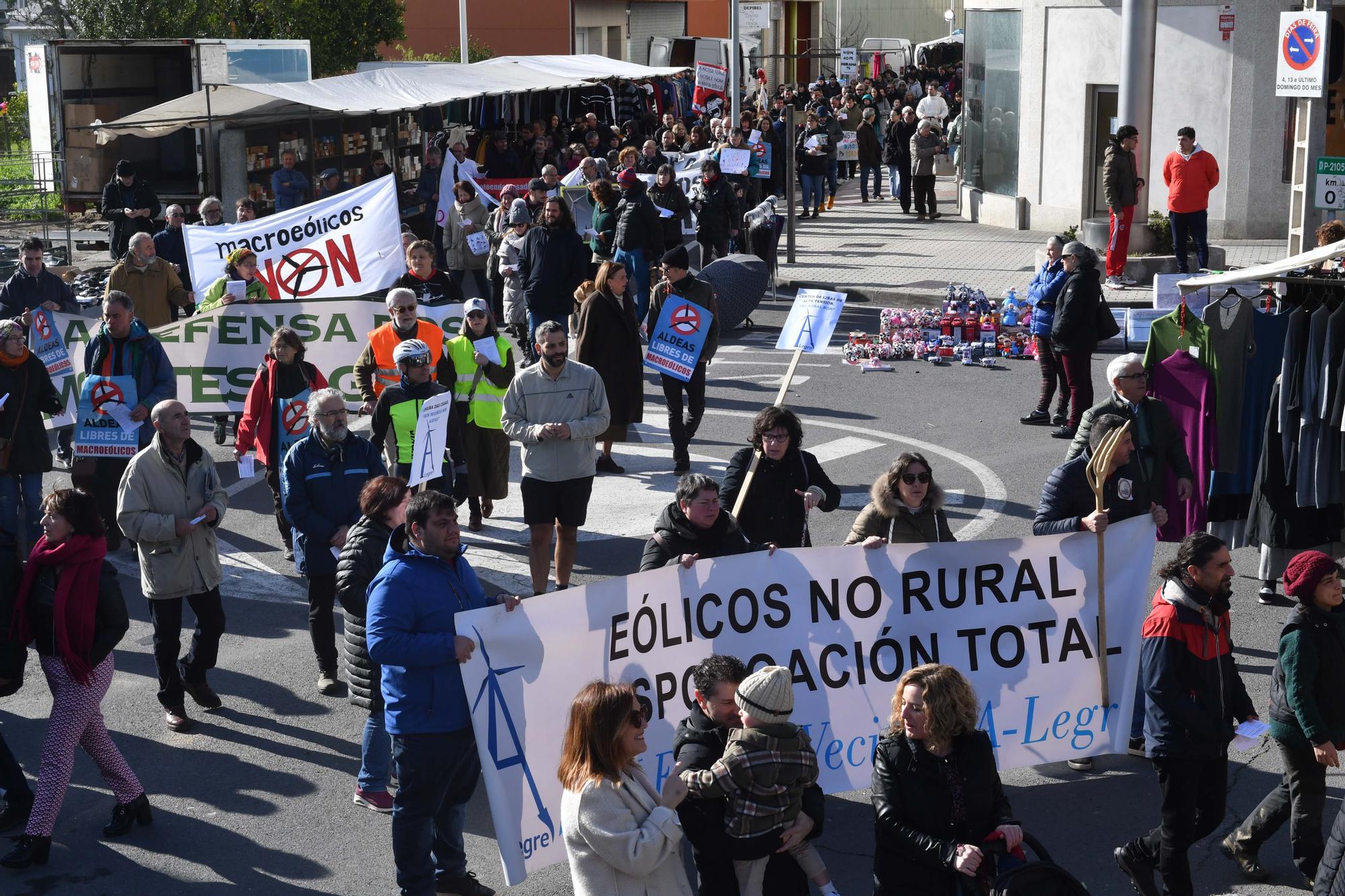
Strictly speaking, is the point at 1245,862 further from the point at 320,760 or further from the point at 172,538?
the point at 172,538

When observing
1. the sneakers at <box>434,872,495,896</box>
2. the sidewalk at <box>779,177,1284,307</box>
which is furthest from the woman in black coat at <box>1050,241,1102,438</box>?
the sneakers at <box>434,872,495,896</box>

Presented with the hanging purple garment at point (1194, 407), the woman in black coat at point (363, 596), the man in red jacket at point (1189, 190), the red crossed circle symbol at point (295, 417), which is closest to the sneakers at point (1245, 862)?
the hanging purple garment at point (1194, 407)

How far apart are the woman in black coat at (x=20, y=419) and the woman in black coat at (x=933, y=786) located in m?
6.75

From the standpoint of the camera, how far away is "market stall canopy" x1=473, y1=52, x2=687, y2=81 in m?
32.1

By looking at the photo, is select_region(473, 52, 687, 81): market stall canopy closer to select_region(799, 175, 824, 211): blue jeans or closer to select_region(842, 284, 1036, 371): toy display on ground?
select_region(799, 175, 824, 211): blue jeans

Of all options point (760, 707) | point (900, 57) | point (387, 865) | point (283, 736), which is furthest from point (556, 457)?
point (900, 57)

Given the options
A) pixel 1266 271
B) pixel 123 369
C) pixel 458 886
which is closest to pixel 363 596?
pixel 458 886

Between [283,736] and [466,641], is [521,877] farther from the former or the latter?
[283,736]

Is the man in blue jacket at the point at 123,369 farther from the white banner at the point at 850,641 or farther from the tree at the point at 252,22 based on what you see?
the tree at the point at 252,22

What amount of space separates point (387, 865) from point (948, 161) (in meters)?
37.7

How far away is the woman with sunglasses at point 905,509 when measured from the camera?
292 inches

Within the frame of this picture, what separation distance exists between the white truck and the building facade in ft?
41.8

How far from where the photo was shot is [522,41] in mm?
51031

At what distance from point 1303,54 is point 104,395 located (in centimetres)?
1346
